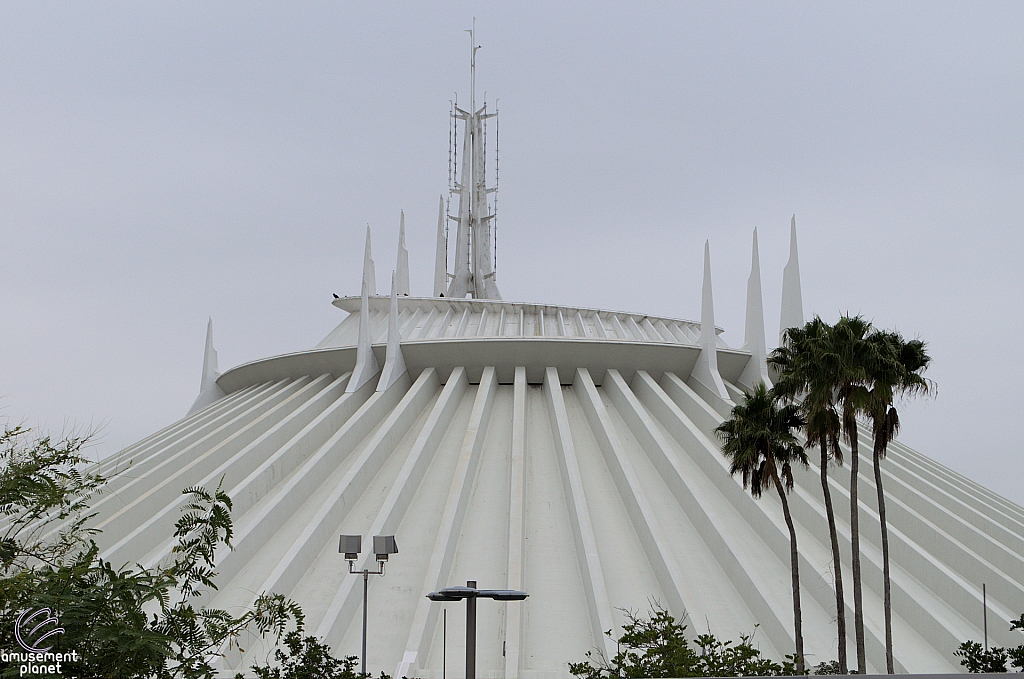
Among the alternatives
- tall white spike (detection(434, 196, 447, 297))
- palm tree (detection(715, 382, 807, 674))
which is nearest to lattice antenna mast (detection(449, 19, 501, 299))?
tall white spike (detection(434, 196, 447, 297))

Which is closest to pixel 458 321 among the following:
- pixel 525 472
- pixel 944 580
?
pixel 525 472

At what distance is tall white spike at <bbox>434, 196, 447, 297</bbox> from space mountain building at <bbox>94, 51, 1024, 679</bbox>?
11.2 meters

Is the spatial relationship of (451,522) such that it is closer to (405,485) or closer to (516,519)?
(516,519)

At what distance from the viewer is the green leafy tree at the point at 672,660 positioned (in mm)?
13750

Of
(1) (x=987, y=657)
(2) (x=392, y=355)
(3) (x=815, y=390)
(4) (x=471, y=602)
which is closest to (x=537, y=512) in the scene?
(3) (x=815, y=390)

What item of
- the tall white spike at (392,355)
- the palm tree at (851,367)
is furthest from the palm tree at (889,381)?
the tall white spike at (392,355)

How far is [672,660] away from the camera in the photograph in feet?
45.4

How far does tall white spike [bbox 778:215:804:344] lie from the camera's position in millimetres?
28375

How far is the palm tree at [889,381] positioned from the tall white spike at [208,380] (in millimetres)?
21651

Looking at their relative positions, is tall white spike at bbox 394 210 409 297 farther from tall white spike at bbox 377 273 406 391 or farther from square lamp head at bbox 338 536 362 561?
square lamp head at bbox 338 536 362 561

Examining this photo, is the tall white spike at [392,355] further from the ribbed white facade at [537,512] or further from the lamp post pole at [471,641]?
the lamp post pole at [471,641]

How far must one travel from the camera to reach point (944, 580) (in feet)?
58.5

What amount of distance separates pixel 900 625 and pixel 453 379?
12411mm

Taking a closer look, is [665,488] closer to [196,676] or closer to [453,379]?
[453,379]
